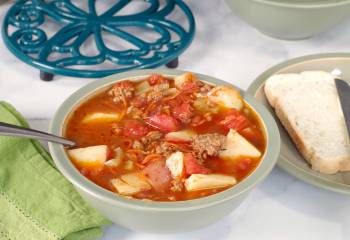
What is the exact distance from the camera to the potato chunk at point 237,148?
3.75 feet

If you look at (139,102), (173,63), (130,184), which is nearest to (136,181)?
(130,184)

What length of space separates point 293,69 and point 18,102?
700mm

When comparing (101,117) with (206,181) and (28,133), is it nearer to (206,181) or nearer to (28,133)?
(28,133)

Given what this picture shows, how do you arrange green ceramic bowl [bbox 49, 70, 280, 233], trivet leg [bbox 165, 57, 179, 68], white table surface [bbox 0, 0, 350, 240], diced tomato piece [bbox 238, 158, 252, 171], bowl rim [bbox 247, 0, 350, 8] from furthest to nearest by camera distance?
1. trivet leg [bbox 165, 57, 179, 68]
2. bowl rim [bbox 247, 0, 350, 8]
3. white table surface [bbox 0, 0, 350, 240]
4. diced tomato piece [bbox 238, 158, 252, 171]
5. green ceramic bowl [bbox 49, 70, 280, 233]

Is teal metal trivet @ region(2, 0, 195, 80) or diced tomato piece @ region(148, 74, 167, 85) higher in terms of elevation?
diced tomato piece @ region(148, 74, 167, 85)

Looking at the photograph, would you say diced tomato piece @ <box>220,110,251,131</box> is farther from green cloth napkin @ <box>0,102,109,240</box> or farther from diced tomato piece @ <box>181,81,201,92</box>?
green cloth napkin @ <box>0,102,109,240</box>

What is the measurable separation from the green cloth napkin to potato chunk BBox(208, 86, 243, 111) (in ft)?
1.10

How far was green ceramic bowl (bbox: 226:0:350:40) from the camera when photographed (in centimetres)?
156

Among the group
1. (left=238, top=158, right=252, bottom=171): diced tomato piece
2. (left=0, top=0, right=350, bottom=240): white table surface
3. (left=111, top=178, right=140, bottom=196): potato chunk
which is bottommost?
(left=0, top=0, right=350, bottom=240): white table surface

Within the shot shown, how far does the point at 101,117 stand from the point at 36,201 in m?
0.21

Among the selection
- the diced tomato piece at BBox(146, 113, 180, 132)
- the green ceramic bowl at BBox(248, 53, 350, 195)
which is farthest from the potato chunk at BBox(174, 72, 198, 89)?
the green ceramic bowl at BBox(248, 53, 350, 195)

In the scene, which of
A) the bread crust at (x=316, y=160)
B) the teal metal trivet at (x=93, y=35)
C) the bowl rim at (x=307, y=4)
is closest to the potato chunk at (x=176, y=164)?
the bread crust at (x=316, y=160)

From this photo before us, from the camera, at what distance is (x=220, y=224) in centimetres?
122

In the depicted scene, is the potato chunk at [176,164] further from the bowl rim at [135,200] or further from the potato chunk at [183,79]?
the potato chunk at [183,79]
